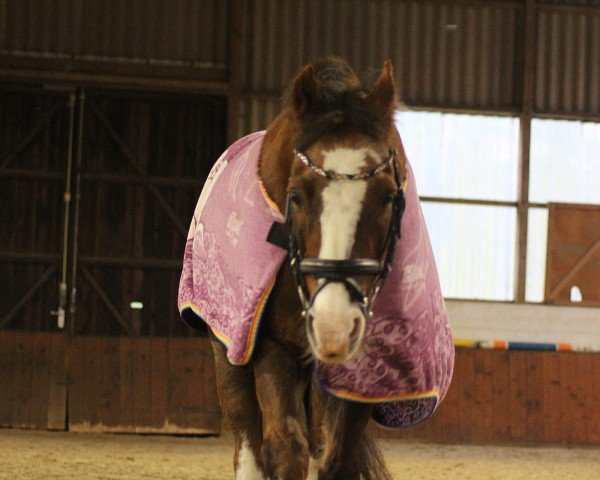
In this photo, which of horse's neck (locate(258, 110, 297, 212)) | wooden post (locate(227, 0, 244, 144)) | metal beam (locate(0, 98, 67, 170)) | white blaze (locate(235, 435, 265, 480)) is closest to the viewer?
horse's neck (locate(258, 110, 297, 212))

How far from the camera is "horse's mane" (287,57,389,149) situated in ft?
9.98

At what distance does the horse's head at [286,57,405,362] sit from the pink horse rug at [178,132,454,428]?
0.33m

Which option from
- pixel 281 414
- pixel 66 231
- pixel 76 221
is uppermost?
pixel 281 414

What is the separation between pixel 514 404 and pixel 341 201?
25.7 feet

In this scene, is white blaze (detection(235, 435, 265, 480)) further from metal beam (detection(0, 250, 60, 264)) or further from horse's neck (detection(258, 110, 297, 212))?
metal beam (detection(0, 250, 60, 264))

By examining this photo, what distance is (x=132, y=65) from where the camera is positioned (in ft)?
37.2

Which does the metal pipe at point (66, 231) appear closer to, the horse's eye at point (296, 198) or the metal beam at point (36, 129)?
the metal beam at point (36, 129)

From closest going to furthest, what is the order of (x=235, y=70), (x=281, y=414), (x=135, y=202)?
(x=281, y=414), (x=235, y=70), (x=135, y=202)

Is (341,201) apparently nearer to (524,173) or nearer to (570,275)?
(524,173)

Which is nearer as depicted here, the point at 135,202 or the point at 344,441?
the point at 344,441

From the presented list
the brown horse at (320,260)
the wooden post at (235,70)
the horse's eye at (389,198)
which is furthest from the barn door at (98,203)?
the horse's eye at (389,198)

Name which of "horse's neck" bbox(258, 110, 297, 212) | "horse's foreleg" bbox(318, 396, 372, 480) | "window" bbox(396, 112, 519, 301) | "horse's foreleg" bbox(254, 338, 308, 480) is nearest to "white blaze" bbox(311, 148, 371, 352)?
"horse's neck" bbox(258, 110, 297, 212)

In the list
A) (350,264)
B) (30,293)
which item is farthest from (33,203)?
(350,264)

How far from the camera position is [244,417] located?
3.67 meters
